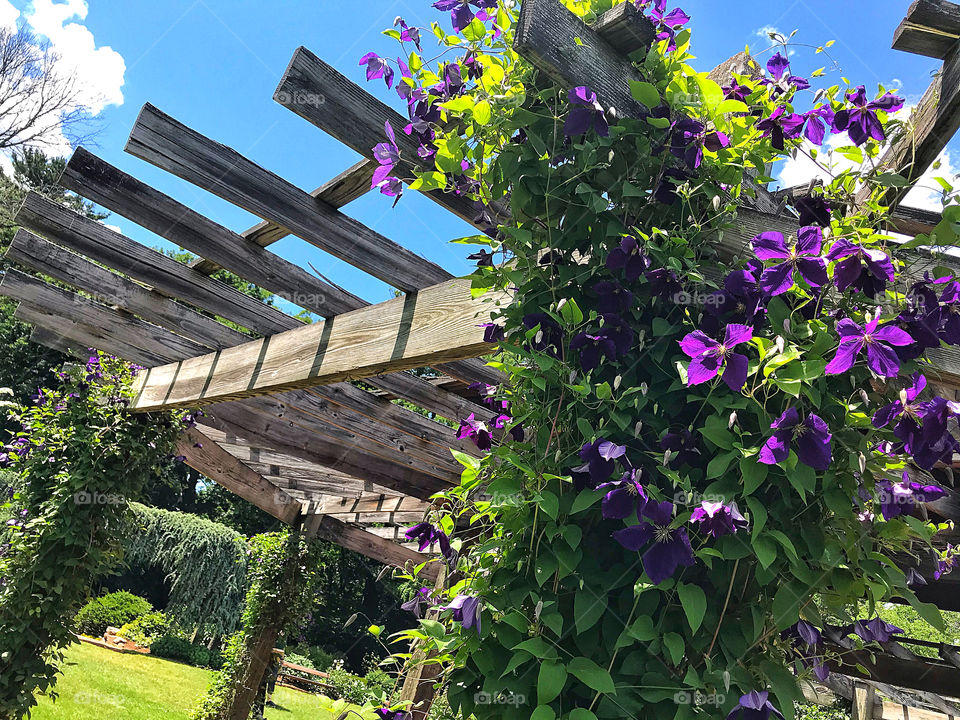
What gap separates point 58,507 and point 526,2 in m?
4.72

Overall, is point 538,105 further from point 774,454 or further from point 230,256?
point 230,256

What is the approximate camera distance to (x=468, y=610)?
1184mm

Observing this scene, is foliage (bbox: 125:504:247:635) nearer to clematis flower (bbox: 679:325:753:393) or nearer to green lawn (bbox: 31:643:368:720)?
green lawn (bbox: 31:643:368:720)

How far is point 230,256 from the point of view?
299 centimetres

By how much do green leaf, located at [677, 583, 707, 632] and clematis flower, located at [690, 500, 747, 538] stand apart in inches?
4.1

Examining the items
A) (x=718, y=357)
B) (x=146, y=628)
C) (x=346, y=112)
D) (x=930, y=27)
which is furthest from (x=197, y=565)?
(x=930, y=27)

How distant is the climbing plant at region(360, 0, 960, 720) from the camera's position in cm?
111

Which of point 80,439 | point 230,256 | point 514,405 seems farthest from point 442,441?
point 514,405

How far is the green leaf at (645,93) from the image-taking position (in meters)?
1.29

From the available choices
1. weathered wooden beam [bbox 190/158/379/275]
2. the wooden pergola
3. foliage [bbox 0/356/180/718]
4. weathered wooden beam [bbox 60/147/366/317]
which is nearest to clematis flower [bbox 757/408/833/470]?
the wooden pergola

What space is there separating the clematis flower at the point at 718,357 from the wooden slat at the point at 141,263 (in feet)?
8.74

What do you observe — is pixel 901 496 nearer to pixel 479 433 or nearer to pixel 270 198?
pixel 479 433

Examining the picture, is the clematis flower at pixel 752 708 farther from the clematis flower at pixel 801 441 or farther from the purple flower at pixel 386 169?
the purple flower at pixel 386 169

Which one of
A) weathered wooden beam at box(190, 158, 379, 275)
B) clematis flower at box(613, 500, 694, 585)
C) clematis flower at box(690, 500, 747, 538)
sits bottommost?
clematis flower at box(613, 500, 694, 585)
